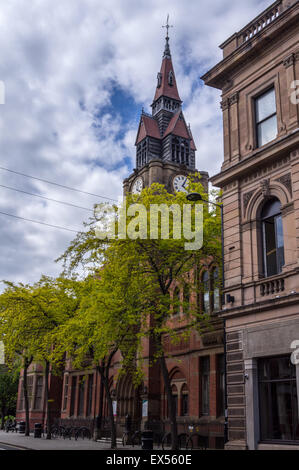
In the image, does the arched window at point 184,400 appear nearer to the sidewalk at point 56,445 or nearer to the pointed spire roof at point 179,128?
the sidewalk at point 56,445

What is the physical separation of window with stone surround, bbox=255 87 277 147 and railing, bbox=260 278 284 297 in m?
5.72

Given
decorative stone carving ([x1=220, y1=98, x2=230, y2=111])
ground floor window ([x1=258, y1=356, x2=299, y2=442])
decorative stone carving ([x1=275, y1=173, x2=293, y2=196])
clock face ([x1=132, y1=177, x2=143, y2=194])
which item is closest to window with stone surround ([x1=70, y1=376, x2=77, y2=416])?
clock face ([x1=132, y1=177, x2=143, y2=194])

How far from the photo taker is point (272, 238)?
18.2m

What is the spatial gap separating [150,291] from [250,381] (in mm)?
6603

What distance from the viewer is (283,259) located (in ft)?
56.9

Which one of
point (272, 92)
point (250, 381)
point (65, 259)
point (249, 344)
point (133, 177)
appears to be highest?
point (133, 177)

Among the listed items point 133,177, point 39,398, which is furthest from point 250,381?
point 133,177

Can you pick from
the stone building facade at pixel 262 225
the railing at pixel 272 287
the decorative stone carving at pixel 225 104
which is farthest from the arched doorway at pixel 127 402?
the decorative stone carving at pixel 225 104

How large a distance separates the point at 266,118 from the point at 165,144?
44.1 m

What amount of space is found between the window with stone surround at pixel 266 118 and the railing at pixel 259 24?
105 inches

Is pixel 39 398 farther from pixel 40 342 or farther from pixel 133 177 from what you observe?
pixel 133 177

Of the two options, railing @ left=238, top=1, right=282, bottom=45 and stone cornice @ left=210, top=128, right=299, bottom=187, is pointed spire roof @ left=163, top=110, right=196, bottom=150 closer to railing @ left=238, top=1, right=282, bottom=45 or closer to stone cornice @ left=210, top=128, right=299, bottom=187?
railing @ left=238, top=1, right=282, bottom=45

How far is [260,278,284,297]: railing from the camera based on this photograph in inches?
660

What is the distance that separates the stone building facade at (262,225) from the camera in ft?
53.7
